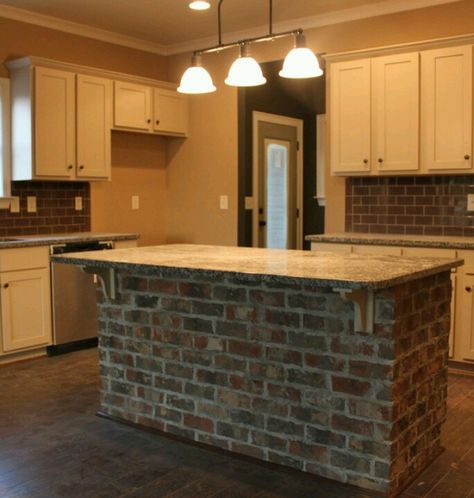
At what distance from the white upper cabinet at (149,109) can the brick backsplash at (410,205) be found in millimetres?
1844

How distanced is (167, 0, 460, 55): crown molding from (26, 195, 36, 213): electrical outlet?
6.79 ft

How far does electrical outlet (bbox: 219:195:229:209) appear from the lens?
602 cm

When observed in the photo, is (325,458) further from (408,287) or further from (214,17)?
(214,17)

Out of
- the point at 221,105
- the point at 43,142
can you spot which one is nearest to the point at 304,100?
the point at 221,105

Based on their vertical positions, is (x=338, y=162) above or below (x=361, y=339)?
above

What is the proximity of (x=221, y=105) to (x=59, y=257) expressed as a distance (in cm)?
313

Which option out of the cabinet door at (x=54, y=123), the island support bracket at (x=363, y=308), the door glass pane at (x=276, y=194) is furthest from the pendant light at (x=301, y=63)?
the door glass pane at (x=276, y=194)

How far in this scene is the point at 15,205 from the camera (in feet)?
17.0

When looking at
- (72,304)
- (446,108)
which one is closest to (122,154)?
(72,304)

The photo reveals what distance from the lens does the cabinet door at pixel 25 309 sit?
4.59m

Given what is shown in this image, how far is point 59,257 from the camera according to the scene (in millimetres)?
3277

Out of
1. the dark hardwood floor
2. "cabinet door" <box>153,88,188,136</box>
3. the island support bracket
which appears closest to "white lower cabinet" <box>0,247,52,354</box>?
the dark hardwood floor

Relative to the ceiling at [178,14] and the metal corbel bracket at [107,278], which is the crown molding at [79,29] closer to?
the ceiling at [178,14]

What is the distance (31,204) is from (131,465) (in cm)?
299
